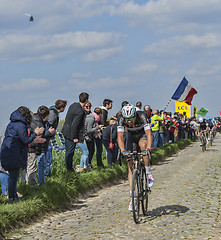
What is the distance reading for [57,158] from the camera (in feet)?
46.2

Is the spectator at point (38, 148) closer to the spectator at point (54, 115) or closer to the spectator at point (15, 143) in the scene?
the spectator at point (54, 115)

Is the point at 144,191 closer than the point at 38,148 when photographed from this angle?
Yes

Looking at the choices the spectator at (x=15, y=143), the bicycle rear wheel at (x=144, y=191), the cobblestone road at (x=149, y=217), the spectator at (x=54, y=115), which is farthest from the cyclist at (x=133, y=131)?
the spectator at (x=54, y=115)

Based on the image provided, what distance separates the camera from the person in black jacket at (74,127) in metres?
11.3

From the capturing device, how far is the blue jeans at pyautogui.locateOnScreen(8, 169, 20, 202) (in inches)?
315

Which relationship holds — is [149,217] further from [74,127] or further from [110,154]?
[110,154]

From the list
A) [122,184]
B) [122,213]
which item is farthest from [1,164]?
[122,184]

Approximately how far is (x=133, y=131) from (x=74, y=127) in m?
2.97

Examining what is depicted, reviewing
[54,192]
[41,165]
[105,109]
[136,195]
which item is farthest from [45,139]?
[105,109]

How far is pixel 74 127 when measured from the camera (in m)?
11.3

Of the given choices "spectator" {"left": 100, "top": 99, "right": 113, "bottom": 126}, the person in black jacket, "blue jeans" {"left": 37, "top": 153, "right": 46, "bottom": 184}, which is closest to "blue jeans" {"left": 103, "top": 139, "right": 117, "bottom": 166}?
"spectator" {"left": 100, "top": 99, "right": 113, "bottom": 126}

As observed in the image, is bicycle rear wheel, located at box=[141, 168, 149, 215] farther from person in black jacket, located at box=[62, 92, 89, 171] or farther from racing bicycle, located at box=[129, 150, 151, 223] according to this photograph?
person in black jacket, located at box=[62, 92, 89, 171]

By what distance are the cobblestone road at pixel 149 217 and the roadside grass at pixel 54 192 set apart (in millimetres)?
231

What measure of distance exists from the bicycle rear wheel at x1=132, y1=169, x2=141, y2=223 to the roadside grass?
181 cm
